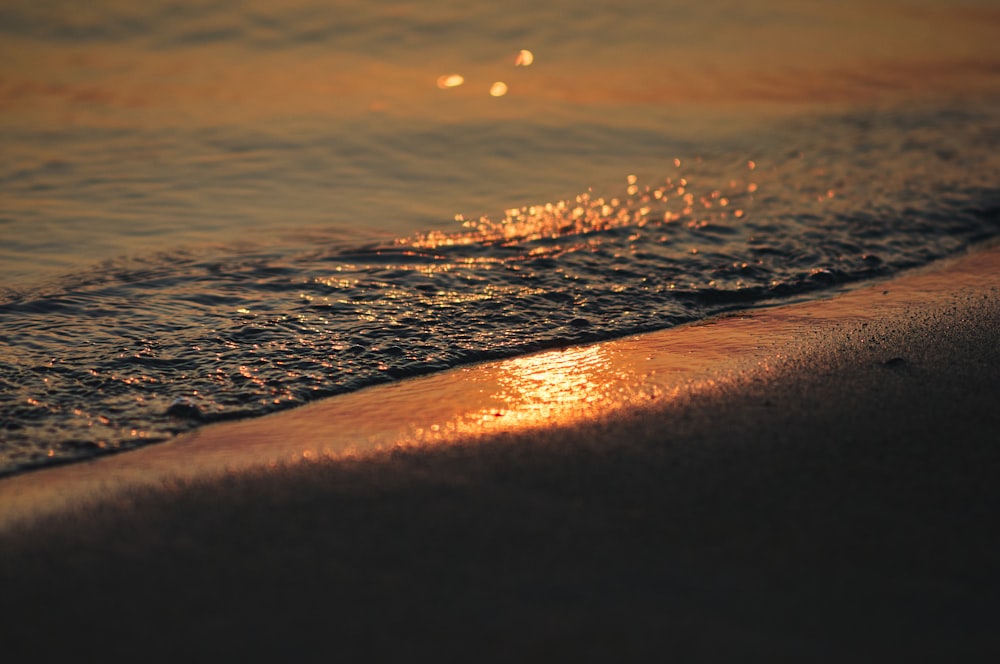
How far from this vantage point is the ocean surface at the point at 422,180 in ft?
12.5

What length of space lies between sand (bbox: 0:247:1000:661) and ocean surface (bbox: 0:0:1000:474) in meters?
0.50

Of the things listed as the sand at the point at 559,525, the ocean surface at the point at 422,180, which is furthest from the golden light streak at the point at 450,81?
the sand at the point at 559,525

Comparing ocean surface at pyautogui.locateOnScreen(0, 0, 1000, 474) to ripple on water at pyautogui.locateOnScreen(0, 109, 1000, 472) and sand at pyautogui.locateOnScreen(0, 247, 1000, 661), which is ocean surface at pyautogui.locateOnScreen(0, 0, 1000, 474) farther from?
sand at pyautogui.locateOnScreen(0, 247, 1000, 661)

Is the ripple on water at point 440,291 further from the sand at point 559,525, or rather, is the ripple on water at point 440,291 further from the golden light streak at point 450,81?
the golden light streak at point 450,81

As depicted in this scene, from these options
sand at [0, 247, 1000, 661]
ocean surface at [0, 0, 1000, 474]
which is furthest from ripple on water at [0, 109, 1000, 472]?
sand at [0, 247, 1000, 661]

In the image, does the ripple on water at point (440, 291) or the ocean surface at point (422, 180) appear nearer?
the ripple on water at point (440, 291)

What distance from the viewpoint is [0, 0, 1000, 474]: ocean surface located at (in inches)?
150

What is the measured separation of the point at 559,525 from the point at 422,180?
13.2 feet

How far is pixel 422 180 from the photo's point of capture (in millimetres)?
6105

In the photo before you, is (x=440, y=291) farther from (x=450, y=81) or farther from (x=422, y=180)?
(x=450, y=81)

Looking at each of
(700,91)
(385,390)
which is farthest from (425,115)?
(385,390)

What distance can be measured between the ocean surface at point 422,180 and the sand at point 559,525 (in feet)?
1.65

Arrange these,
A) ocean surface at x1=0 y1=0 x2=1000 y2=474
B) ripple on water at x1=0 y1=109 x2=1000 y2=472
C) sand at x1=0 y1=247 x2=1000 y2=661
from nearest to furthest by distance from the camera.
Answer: sand at x1=0 y1=247 x2=1000 y2=661
ripple on water at x1=0 y1=109 x2=1000 y2=472
ocean surface at x1=0 y1=0 x2=1000 y2=474

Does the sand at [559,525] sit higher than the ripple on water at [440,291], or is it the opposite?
the ripple on water at [440,291]
